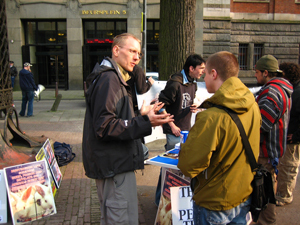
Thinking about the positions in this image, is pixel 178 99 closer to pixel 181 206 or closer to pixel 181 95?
pixel 181 95

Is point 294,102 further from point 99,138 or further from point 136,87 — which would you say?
point 99,138

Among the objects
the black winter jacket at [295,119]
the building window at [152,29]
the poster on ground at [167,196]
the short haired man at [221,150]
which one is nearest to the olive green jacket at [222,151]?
the short haired man at [221,150]

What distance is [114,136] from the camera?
2092 millimetres

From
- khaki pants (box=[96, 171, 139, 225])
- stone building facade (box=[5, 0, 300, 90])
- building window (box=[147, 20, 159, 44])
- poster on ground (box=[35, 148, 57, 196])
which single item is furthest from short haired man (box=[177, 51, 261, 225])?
building window (box=[147, 20, 159, 44])

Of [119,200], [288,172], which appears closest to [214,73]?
[119,200]

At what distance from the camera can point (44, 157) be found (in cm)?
385

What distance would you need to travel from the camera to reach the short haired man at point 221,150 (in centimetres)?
179

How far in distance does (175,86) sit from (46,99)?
1359 cm

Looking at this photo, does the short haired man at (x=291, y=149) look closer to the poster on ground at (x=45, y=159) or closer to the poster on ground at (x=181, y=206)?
the poster on ground at (x=181, y=206)

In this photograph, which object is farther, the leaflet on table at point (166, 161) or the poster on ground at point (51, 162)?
the poster on ground at point (51, 162)

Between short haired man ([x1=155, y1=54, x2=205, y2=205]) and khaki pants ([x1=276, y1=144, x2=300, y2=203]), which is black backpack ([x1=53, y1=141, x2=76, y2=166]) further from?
khaki pants ([x1=276, y1=144, x2=300, y2=203])

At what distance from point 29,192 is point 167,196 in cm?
166

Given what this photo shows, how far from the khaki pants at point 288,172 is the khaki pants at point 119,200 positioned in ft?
7.97

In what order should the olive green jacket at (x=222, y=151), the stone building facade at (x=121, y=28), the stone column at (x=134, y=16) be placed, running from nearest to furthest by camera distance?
the olive green jacket at (x=222, y=151)
the stone building facade at (x=121, y=28)
the stone column at (x=134, y=16)
